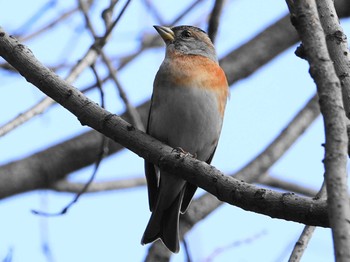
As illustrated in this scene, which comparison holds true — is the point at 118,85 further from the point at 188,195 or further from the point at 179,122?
the point at 188,195

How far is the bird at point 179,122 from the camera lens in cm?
513

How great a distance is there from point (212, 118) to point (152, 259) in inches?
50.2

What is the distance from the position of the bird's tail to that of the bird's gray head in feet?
4.45

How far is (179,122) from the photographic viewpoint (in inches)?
201

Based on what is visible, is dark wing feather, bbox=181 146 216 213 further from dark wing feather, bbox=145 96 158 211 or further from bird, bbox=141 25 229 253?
dark wing feather, bbox=145 96 158 211

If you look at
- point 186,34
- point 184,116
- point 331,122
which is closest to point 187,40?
point 186,34

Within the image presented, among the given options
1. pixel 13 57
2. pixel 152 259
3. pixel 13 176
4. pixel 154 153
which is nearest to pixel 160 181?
pixel 152 259

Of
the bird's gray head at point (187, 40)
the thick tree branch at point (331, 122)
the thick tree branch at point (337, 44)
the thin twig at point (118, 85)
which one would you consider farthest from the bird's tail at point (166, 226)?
the thick tree branch at point (331, 122)

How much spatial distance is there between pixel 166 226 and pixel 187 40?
6.25 ft

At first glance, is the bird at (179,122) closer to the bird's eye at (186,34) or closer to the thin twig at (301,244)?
the bird's eye at (186,34)

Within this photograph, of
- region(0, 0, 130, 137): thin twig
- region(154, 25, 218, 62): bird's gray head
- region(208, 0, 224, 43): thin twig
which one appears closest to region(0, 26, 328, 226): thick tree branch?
region(0, 0, 130, 137): thin twig

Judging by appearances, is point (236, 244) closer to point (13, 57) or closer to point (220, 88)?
point (220, 88)

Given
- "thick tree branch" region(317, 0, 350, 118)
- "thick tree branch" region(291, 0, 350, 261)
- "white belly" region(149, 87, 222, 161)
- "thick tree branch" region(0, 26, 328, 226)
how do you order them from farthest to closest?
"white belly" region(149, 87, 222, 161)
"thick tree branch" region(0, 26, 328, 226)
"thick tree branch" region(317, 0, 350, 118)
"thick tree branch" region(291, 0, 350, 261)

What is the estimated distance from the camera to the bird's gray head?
6.07 meters
